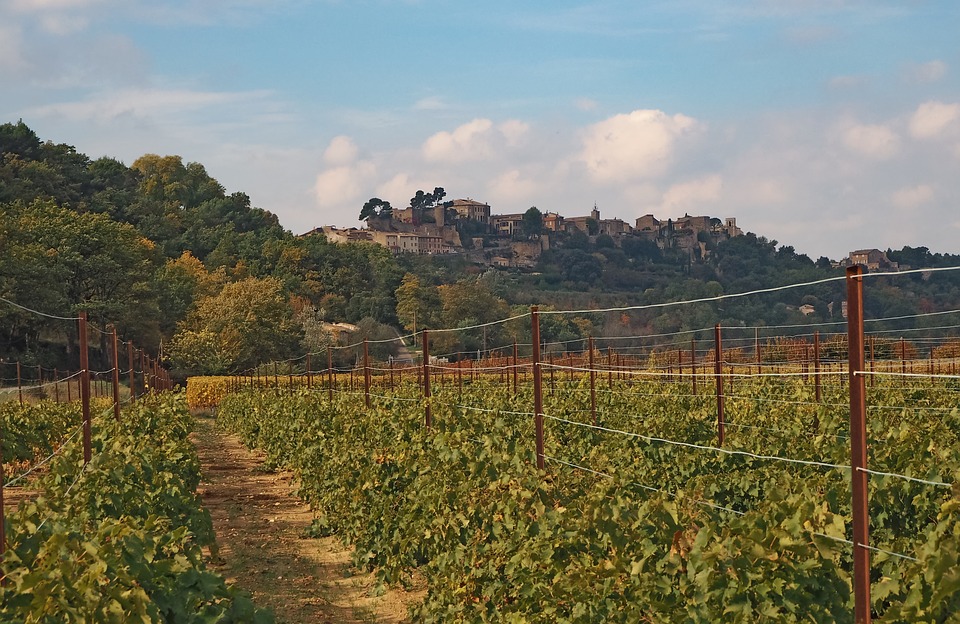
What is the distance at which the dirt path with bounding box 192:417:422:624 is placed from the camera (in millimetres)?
8016

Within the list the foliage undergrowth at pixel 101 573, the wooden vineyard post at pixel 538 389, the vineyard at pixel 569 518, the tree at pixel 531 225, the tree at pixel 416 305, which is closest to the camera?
the foliage undergrowth at pixel 101 573

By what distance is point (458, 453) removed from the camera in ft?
25.1

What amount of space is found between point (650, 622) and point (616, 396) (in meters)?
11.7

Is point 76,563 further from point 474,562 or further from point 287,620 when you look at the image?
point 287,620

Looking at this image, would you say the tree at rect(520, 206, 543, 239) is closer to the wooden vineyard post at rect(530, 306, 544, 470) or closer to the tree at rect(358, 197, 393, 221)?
the tree at rect(358, 197, 393, 221)

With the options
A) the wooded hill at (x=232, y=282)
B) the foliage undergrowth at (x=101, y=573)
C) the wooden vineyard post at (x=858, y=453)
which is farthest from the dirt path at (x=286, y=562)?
the wooded hill at (x=232, y=282)

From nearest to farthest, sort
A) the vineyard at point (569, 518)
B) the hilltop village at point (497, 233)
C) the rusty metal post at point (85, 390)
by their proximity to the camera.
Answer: the vineyard at point (569, 518), the rusty metal post at point (85, 390), the hilltop village at point (497, 233)

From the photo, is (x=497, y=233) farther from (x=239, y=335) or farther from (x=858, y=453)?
(x=858, y=453)

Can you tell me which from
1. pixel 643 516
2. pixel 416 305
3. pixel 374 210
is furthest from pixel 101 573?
pixel 374 210

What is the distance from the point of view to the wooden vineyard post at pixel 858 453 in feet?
12.0

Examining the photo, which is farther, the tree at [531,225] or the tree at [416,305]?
the tree at [531,225]

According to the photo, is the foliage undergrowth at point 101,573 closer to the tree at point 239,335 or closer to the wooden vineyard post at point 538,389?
the wooden vineyard post at point 538,389

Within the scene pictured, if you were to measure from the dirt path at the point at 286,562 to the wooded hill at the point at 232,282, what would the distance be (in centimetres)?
2825

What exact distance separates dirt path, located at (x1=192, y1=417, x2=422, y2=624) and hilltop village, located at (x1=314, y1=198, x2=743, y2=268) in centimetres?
15549
